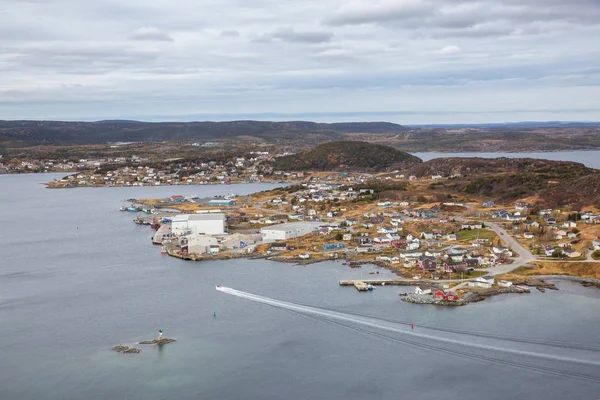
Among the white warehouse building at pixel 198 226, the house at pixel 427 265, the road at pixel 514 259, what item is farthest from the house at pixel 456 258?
the white warehouse building at pixel 198 226

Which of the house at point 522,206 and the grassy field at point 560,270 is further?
the house at point 522,206

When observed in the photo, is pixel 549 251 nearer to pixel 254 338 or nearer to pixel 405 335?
pixel 405 335

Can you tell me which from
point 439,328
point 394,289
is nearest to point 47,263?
point 394,289

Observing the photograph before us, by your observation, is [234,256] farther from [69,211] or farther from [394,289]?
[69,211]

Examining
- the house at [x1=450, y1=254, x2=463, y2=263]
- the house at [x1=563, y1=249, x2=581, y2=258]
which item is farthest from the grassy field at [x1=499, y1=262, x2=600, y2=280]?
the house at [x1=450, y1=254, x2=463, y2=263]

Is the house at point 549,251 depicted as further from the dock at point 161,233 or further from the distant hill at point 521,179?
the dock at point 161,233

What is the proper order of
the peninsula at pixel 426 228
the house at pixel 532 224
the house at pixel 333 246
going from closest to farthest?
the peninsula at pixel 426 228, the house at pixel 333 246, the house at pixel 532 224

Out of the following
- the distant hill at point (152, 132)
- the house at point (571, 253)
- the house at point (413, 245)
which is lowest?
the house at point (413, 245)
